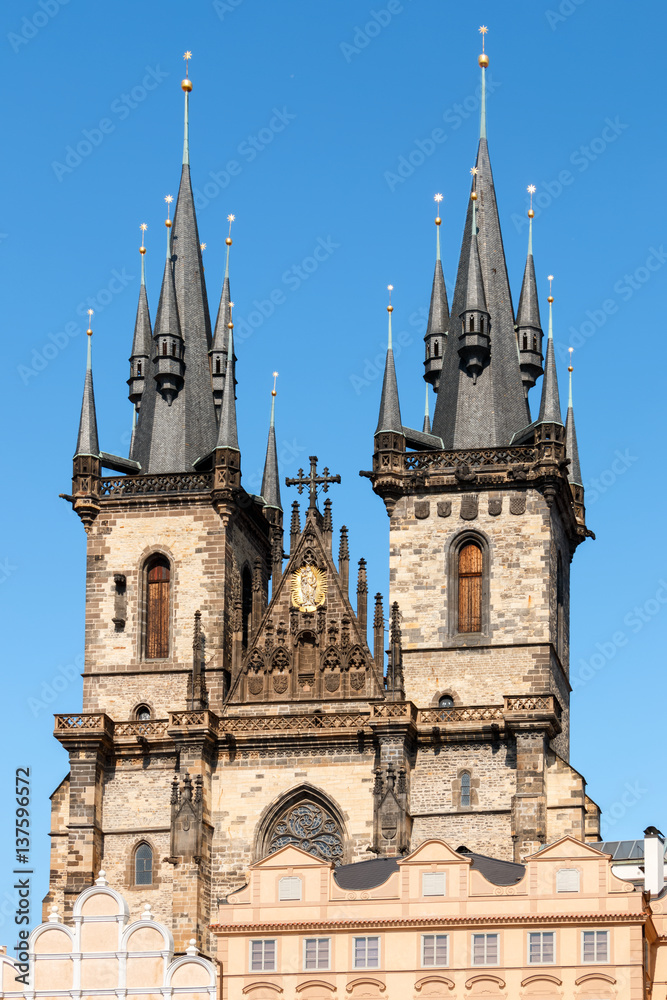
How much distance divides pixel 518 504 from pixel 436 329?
752cm

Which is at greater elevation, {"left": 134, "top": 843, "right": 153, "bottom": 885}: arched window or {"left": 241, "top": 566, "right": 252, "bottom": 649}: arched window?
{"left": 241, "top": 566, "right": 252, "bottom": 649}: arched window

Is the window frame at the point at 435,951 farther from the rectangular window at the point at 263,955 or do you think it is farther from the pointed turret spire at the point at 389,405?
the pointed turret spire at the point at 389,405

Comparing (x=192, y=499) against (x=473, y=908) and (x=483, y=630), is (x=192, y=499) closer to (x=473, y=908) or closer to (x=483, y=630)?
(x=483, y=630)

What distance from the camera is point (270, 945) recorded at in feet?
201

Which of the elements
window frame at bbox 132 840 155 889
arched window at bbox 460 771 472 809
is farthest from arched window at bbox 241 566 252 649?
arched window at bbox 460 771 472 809

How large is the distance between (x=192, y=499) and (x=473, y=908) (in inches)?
872

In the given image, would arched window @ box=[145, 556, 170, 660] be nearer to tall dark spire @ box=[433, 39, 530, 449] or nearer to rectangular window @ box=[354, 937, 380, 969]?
tall dark spire @ box=[433, 39, 530, 449]

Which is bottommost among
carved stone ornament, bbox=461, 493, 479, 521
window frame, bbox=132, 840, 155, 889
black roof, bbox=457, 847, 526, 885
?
black roof, bbox=457, 847, 526, 885

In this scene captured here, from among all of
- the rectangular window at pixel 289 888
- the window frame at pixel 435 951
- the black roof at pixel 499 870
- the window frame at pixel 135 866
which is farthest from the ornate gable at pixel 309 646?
the window frame at pixel 435 951

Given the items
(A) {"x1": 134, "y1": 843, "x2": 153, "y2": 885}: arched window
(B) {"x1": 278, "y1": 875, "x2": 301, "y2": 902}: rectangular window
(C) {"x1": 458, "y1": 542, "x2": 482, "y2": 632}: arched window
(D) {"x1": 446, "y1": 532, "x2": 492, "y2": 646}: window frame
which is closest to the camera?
(B) {"x1": 278, "y1": 875, "x2": 301, "y2": 902}: rectangular window

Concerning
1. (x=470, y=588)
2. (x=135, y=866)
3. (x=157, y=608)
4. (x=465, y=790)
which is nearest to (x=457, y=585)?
(x=470, y=588)

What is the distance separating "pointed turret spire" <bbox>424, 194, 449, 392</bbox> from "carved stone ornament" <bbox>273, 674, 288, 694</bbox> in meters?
10.2

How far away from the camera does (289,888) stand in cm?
6209

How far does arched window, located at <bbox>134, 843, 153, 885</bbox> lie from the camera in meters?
76.5
